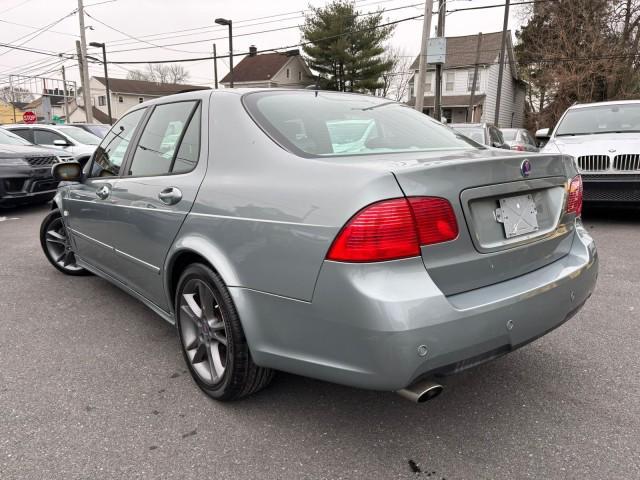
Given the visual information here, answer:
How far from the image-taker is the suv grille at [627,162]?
6147 mm

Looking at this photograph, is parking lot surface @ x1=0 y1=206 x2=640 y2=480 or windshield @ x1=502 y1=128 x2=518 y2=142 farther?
windshield @ x1=502 y1=128 x2=518 y2=142

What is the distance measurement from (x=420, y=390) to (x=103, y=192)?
257 cm

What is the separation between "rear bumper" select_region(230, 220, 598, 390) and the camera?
174 cm

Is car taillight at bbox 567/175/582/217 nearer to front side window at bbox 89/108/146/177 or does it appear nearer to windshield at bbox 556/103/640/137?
front side window at bbox 89/108/146/177

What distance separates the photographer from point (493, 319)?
6.23 feet

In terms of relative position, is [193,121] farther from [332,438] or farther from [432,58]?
[432,58]

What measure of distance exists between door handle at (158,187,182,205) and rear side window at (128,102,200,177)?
A: 12 cm

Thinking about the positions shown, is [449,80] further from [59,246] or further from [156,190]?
[156,190]

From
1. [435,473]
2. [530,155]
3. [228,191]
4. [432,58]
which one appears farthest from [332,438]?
[432,58]

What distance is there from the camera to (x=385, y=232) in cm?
178

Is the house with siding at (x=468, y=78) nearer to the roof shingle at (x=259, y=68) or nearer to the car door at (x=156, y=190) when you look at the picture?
the roof shingle at (x=259, y=68)

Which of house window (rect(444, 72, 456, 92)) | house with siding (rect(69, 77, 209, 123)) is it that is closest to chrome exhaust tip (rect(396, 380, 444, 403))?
house window (rect(444, 72, 456, 92))

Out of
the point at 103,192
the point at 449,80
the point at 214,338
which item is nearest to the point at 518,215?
the point at 214,338

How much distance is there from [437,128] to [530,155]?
879 mm
